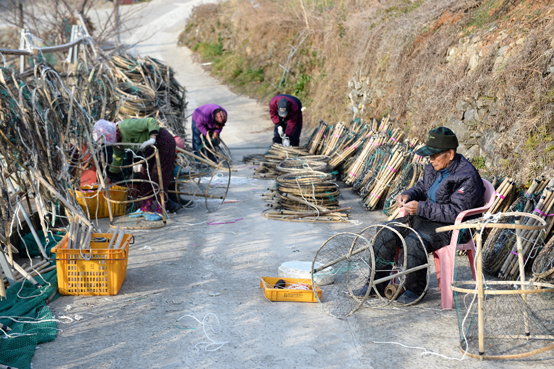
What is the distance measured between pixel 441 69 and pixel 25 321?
23.5 feet

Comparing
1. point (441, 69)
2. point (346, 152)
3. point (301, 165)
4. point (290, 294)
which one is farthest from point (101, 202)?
point (441, 69)

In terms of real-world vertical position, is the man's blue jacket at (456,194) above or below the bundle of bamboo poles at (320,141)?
above

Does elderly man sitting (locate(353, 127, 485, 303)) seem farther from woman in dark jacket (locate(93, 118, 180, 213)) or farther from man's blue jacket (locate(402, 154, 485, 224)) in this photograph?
woman in dark jacket (locate(93, 118, 180, 213))

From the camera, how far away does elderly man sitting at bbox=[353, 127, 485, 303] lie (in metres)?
4.02

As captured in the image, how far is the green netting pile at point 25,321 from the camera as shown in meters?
3.23

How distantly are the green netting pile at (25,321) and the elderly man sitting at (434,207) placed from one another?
246 cm

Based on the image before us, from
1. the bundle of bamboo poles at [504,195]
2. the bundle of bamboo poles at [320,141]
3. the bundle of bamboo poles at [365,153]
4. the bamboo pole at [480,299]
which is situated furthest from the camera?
the bundle of bamboo poles at [320,141]

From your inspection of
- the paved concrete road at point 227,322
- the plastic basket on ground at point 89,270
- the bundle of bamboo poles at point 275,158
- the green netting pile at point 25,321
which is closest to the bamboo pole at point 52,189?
the plastic basket on ground at point 89,270

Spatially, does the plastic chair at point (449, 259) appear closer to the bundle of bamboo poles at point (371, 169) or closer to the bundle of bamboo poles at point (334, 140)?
the bundle of bamboo poles at point (371, 169)

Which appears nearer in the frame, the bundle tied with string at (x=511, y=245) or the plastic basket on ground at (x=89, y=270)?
the plastic basket on ground at (x=89, y=270)

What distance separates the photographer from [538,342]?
3.48 metres

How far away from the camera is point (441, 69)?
8398 mm

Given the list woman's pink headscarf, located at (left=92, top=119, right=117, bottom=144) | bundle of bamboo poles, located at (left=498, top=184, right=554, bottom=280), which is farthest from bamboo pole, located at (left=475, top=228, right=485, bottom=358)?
woman's pink headscarf, located at (left=92, top=119, right=117, bottom=144)

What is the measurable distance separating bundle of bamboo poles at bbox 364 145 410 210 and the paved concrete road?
1.44 metres
